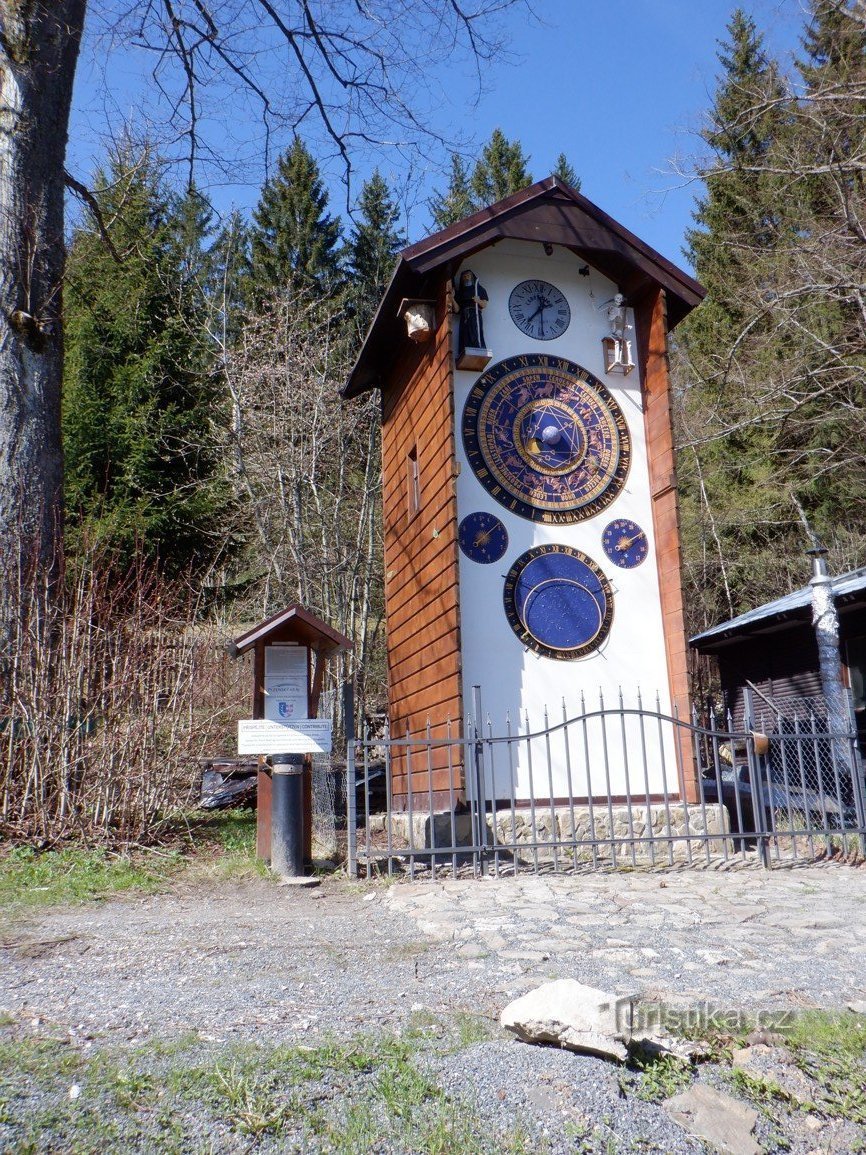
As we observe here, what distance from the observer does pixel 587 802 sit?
8.59 metres

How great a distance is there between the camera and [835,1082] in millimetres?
2977

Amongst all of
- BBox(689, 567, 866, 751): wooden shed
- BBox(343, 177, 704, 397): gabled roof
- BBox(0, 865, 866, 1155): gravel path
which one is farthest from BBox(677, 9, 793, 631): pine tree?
BBox(0, 865, 866, 1155): gravel path

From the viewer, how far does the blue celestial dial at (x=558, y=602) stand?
8820mm

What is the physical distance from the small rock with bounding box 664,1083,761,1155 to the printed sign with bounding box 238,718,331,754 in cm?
444

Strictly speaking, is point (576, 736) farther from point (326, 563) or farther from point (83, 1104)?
point (326, 563)

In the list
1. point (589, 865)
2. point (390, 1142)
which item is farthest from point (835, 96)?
point (390, 1142)

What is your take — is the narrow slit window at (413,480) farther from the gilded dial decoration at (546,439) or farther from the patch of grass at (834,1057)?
the patch of grass at (834,1057)

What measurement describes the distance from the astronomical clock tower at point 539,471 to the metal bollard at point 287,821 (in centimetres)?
176

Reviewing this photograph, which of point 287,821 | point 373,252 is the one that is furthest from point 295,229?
point 287,821

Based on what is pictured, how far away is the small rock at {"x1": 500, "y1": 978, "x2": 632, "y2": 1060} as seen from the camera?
10.00 feet

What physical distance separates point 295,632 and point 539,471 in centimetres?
321

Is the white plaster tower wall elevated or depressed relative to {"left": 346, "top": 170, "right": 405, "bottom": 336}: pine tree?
depressed

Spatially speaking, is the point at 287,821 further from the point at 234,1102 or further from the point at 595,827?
the point at 234,1102

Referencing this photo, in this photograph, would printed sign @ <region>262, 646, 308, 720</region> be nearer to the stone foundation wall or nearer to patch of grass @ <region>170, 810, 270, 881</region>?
patch of grass @ <region>170, 810, 270, 881</region>
